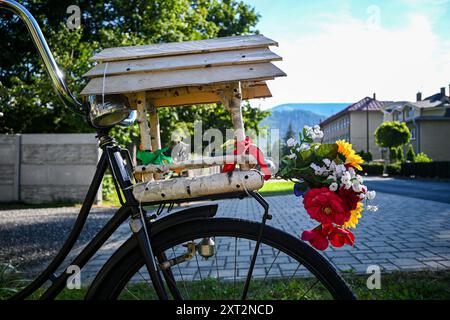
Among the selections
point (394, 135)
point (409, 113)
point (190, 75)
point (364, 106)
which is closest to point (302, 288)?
point (190, 75)

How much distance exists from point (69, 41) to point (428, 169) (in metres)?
24.3

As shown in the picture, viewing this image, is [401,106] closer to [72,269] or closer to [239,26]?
[239,26]

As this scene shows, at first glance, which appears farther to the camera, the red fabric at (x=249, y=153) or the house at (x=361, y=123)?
the house at (x=361, y=123)

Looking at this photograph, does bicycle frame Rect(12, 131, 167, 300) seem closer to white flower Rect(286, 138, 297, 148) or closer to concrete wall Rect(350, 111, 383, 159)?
white flower Rect(286, 138, 297, 148)

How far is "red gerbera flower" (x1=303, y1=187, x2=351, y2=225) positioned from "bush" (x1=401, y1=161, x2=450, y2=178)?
27006 mm

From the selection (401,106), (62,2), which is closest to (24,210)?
(62,2)

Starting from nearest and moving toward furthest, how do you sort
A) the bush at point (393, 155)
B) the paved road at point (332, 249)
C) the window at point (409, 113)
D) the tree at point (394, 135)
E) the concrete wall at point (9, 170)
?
the paved road at point (332, 249), the concrete wall at point (9, 170), the tree at point (394, 135), the bush at point (393, 155), the window at point (409, 113)

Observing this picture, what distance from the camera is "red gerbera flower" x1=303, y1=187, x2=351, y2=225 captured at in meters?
1.37

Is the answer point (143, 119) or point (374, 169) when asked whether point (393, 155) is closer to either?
point (374, 169)

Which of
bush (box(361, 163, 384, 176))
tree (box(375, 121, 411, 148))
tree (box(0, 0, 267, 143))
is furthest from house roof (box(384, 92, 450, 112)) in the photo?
tree (box(0, 0, 267, 143))

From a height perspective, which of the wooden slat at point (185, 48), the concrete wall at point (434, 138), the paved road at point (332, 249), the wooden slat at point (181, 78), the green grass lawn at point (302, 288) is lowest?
the paved road at point (332, 249)

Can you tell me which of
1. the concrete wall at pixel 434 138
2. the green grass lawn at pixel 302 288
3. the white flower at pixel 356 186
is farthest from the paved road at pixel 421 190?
the concrete wall at pixel 434 138

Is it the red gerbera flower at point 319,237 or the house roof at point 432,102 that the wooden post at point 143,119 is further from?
the house roof at point 432,102

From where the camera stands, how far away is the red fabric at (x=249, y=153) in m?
1.48
